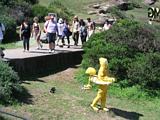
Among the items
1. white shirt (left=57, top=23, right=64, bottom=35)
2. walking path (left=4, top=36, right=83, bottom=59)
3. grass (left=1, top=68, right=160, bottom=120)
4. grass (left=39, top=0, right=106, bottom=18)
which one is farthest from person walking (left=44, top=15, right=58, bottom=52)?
grass (left=39, top=0, right=106, bottom=18)

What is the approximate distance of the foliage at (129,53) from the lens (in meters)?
20.4

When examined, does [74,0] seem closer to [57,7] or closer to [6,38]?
[57,7]

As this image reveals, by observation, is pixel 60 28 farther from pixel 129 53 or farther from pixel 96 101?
pixel 96 101

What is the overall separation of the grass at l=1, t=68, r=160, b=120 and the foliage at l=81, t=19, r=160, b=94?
113 cm

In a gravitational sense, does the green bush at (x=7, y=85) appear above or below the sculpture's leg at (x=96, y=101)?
above

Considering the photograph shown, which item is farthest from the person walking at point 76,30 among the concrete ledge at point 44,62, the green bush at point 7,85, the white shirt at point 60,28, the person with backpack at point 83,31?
the green bush at point 7,85

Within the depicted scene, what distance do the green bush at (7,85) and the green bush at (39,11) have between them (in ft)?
60.7

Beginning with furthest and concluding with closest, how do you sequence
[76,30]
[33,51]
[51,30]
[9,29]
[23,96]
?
[9,29] → [76,30] → [33,51] → [51,30] → [23,96]

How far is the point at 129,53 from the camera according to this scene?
21.6 meters

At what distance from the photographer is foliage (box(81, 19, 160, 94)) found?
2039 centimetres

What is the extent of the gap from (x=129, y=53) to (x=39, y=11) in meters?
15.3

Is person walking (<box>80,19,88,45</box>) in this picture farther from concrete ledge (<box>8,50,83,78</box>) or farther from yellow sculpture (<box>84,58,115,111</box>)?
yellow sculpture (<box>84,58,115,111</box>)

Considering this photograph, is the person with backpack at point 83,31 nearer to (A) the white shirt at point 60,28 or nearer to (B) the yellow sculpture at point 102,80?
(A) the white shirt at point 60,28

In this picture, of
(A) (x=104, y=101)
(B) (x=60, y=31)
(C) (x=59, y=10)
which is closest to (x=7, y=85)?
(A) (x=104, y=101)
